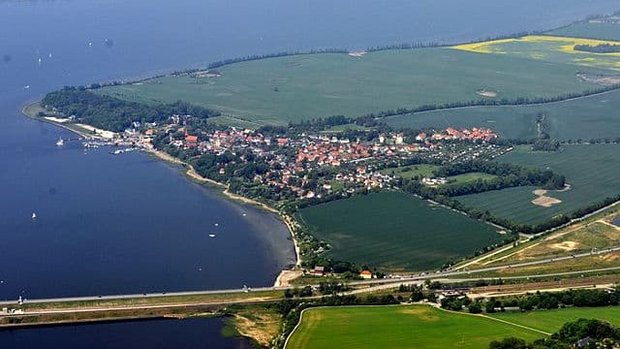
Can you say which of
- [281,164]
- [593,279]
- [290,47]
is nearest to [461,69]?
[290,47]

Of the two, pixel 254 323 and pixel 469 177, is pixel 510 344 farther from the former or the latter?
pixel 469 177

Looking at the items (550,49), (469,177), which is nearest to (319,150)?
(469,177)

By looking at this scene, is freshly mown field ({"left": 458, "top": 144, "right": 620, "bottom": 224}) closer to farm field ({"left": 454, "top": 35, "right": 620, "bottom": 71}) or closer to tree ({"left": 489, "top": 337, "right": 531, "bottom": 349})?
tree ({"left": 489, "top": 337, "right": 531, "bottom": 349})

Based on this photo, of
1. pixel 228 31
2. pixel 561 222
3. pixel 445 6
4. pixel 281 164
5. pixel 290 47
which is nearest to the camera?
pixel 561 222

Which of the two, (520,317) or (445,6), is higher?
(445,6)

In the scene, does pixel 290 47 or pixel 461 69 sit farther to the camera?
pixel 290 47

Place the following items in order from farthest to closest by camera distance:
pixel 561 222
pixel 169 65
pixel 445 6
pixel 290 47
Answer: pixel 445 6 → pixel 290 47 → pixel 169 65 → pixel 561 222

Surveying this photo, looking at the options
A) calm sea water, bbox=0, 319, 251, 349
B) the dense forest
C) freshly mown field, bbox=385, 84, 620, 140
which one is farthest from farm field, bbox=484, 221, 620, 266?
the dense forest

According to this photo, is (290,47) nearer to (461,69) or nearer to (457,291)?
(461,69)
